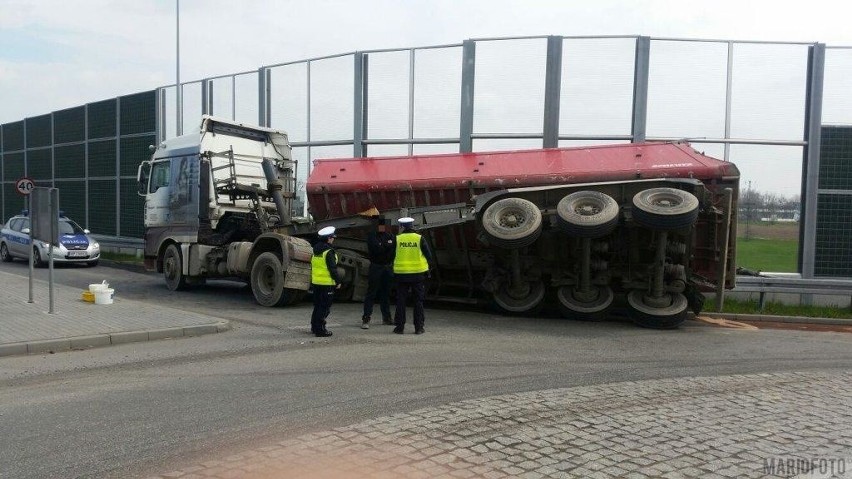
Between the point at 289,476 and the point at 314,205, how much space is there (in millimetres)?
9727

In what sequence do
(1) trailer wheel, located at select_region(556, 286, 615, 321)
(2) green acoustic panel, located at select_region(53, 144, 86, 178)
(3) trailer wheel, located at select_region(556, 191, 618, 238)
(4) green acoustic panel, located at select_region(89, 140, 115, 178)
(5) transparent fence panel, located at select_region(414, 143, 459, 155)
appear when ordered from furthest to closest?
(2) green acoustic panel, located at select_region(53, 144, 86, 178) → (4) green acoustic panel, located at select_region(89, 140, 115, 178) → (5) transparent fence panel, located at select_region(414, 143, 459, 155) → (1) trailer wheel, located at select_region(556, 286, 615, 321) → (3) trailer wheel, located at select_region(556, 191, 618, 238)

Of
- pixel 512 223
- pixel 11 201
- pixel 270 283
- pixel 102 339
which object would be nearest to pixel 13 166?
pixel 11 201

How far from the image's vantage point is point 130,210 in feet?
83.5

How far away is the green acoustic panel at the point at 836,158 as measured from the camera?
1526cm

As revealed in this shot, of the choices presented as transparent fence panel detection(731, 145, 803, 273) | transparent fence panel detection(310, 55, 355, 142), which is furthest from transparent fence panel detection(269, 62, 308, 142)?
transparent fence panel detection(731, 145, 803, 273)

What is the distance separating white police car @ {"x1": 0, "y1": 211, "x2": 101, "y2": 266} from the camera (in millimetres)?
21031

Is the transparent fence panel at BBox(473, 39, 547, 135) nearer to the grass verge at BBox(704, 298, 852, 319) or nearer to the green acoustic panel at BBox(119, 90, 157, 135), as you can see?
the grass verge at BBox(704, 298, 852, 319)

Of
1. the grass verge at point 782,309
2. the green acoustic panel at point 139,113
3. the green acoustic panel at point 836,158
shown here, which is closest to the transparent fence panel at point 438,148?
the grass verge at point 782,309

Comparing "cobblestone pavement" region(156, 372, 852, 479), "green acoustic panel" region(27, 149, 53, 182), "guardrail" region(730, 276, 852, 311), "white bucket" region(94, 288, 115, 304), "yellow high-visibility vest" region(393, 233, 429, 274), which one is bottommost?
"white bucket" region(94, 288, 115, 304)

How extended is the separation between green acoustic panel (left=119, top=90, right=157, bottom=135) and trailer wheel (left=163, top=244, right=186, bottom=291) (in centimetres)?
1100

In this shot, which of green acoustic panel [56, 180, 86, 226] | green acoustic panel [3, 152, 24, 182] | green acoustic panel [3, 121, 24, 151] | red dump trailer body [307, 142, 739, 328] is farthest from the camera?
green acoustic panel [3, 152, 24, 182]

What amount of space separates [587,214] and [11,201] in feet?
112

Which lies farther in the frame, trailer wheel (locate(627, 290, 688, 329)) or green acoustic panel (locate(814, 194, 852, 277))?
green acoustic panel (locate(814, 194, 852, 277))

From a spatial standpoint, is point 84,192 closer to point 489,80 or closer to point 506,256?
point 489,80
